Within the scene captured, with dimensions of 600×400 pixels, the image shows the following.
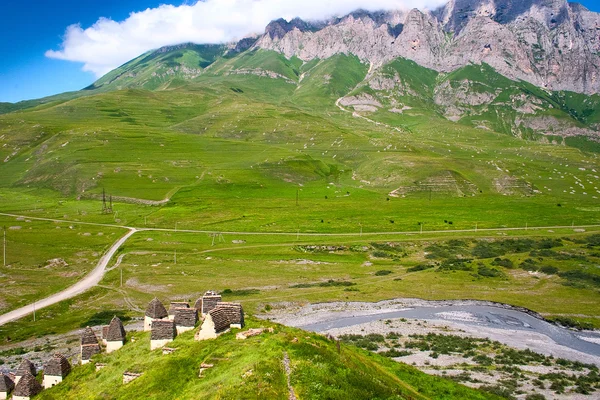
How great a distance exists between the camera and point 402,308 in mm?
102312

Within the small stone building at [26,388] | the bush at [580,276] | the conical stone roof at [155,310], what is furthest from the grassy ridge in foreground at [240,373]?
the bush at [580,276]

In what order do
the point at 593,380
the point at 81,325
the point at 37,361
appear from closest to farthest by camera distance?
the point at 593,380
the point at 37,361
the point at 81,325

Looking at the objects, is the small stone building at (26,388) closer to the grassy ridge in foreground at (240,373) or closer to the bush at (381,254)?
the grassy ridge in foreground at (240,373)

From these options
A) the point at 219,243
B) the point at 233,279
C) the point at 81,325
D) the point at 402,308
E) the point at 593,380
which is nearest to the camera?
the point at 593,380

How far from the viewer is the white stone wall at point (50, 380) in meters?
42.6

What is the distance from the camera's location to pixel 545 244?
15975 centimetres

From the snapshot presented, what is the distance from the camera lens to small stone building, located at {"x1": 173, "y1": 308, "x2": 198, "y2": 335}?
39.5 metres

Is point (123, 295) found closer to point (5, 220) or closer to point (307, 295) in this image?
point (307, 295)

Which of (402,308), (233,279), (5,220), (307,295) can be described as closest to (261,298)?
(307,295)

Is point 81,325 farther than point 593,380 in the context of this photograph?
Yes

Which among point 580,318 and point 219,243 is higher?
point 219,243

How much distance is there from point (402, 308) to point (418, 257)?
47.9 meters

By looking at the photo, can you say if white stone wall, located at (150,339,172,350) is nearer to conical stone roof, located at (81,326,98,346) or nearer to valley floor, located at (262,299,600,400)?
conical stone roof, located at (81,326,98,346)

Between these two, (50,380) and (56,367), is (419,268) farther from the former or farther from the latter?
(50,380)
